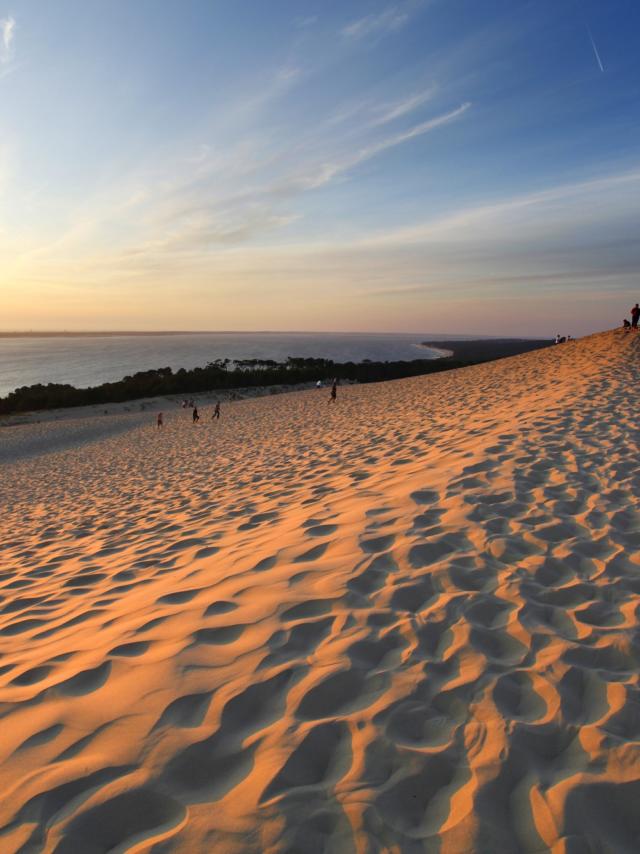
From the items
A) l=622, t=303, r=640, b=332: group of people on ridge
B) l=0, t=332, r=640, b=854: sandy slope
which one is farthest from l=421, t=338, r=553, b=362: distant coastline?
l=0, t=332, r=640, b=854: sandy slope

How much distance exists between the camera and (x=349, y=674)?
243cm

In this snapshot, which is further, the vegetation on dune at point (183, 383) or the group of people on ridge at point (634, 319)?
the vegetation on dune at point (183, 383)

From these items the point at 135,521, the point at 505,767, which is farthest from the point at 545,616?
the point at 135,521

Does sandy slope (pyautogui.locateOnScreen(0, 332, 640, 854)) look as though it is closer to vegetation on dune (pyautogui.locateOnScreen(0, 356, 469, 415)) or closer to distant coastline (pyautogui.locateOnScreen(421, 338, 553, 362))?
vegetation on dune (pyautogui.locateOnScreen(0, 356, 469, 415))

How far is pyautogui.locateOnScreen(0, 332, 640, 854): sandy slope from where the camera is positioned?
172 centimetres

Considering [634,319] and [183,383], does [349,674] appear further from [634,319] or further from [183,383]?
[183,383]

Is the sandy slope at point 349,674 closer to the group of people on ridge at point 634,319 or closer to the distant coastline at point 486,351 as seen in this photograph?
the group of people on ridge at point 634,319

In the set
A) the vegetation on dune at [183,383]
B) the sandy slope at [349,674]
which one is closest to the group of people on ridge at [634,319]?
the sandy slope at [349,674]

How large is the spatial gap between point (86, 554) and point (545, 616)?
500 cm

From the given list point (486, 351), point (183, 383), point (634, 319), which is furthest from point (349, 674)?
point (486, 351)

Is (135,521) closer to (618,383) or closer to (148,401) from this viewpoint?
(618,383)

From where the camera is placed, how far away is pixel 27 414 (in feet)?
112

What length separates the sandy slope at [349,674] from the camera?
1.72m

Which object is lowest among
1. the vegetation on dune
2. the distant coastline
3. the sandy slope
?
the sandy slope
